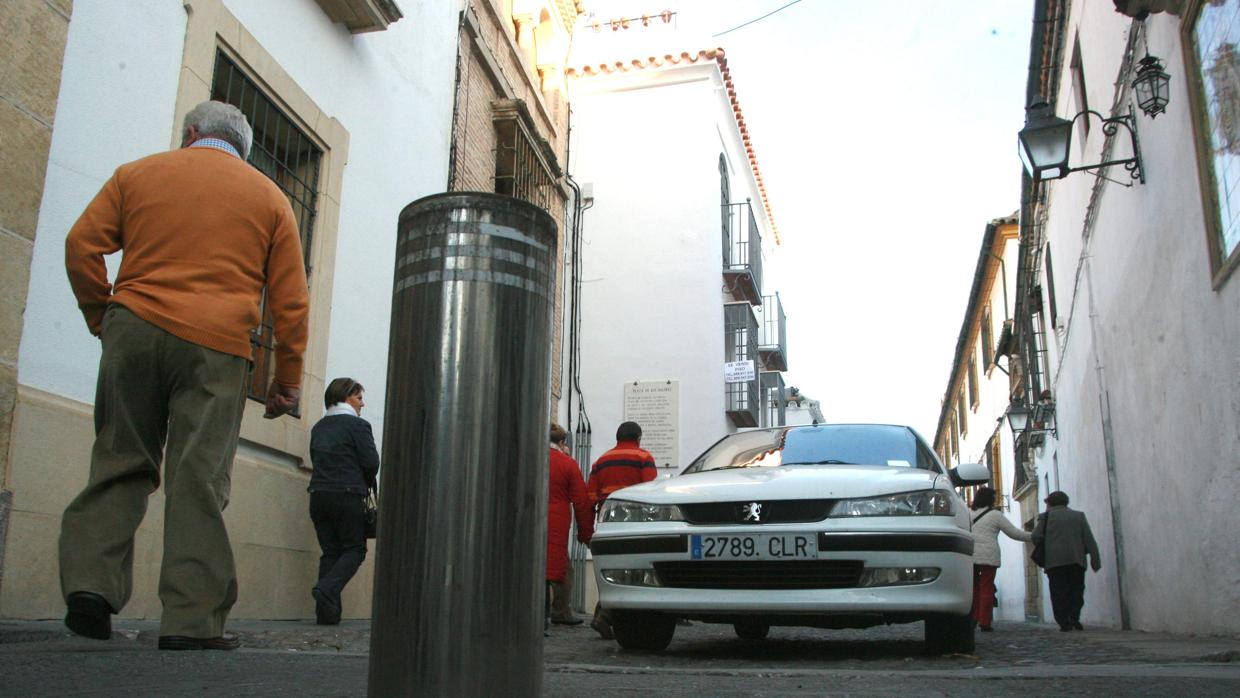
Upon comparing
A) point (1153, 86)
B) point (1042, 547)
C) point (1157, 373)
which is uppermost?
point (1153, 86)

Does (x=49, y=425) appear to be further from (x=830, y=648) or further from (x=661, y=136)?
(x=661, y=136)

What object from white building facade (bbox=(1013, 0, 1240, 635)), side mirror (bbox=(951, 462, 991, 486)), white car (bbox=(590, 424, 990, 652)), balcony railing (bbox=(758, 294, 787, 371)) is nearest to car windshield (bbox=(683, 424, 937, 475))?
side mirror (bbox=(951, 462, 991, 486))

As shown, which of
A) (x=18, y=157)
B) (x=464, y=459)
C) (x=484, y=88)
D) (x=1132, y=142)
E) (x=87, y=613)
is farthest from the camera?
(x=484, y=88)

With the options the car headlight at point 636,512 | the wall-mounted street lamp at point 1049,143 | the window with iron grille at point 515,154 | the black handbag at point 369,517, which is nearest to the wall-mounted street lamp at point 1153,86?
the wall-mounted street lamp at point 1049,143

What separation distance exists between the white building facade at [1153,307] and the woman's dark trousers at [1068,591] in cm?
46

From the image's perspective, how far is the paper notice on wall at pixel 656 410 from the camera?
17.6 meters

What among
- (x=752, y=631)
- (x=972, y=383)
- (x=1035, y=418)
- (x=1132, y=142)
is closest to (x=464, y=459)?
(x=752, y=631)

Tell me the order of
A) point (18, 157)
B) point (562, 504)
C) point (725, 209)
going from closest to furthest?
point (18, 157)
point (562, 504)
point (725, 209)

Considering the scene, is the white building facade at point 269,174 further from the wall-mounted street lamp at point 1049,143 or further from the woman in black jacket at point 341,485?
the wall-mounted street lamp at point 1049,143

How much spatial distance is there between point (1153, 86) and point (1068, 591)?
546 cm

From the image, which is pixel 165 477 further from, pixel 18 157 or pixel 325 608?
pixel 325 608

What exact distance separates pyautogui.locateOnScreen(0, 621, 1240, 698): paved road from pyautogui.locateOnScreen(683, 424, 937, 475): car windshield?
1.00m

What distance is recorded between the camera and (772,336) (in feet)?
77.6

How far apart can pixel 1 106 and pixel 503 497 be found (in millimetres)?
3621
